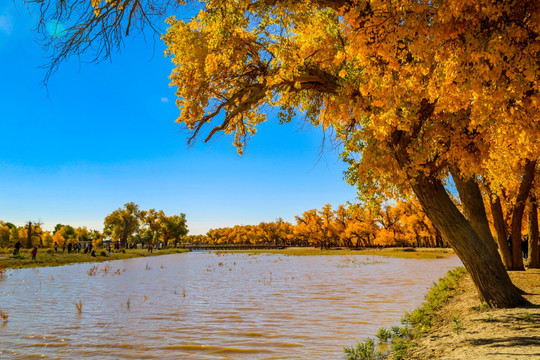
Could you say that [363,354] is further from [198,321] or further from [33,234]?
[33,234]

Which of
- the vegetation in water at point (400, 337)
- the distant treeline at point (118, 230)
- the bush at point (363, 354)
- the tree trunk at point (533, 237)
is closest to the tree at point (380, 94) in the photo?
the vegetation in water at point (400, 337)

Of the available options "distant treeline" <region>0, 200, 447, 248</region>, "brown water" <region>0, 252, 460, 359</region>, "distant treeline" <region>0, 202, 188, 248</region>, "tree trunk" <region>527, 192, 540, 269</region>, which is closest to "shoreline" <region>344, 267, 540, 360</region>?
"brown water" <region>0, 252, 460, 359</region>

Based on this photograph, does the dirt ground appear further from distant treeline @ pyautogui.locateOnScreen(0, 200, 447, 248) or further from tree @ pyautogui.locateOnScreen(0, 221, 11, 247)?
tree @ pyautogui.locateOnScreen(0, 221, 11, 247)

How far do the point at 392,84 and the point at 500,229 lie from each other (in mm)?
13939

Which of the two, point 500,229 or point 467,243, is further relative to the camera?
point 500,229

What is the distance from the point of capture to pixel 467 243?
9289 mm

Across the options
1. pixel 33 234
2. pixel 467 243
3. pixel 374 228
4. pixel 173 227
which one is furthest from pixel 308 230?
pixel 467 243

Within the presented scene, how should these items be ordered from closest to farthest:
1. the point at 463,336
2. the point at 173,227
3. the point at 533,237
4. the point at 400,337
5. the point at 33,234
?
the point at 463,336, the point at 400,337, the point at 533,237, the point at 33,234, the point at 173,227

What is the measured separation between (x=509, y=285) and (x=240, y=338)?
24.7 feet

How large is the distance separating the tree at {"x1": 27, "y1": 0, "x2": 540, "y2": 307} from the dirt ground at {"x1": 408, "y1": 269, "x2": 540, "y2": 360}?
97 cm

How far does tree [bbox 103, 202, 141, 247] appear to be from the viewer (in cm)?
10872

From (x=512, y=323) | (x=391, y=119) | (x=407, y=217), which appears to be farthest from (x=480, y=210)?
(x=407, y=217)

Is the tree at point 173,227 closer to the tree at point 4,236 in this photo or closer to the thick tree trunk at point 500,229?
the tree at point 4,236

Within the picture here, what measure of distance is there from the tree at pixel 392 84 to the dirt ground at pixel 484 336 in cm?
97
